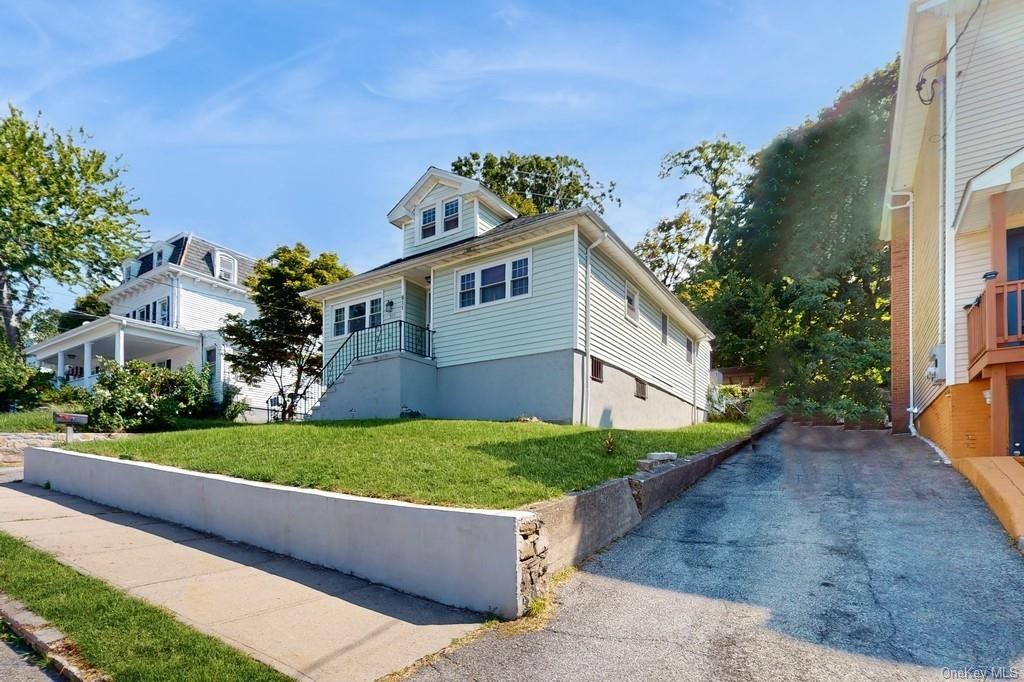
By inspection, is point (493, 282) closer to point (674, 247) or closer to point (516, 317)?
point (516, 317)

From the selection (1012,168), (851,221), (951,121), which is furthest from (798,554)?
(851,221)

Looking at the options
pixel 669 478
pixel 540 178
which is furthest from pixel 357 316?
pixel 540 178

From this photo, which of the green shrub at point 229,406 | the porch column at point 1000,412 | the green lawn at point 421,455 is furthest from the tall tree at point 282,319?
the porch column at point 1000,412

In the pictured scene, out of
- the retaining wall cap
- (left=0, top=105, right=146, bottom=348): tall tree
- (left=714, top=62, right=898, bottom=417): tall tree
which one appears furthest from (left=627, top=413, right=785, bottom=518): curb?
(left=0, top=105, right=146, bottom=348): tall tree

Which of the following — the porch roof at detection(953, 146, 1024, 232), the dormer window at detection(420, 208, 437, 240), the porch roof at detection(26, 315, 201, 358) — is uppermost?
the dormer window at detection(420, 208, 437, 240)

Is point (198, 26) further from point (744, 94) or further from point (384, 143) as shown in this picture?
point (744, 94)

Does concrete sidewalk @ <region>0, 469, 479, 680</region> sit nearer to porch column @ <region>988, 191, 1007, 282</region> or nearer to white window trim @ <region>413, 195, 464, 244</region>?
porch column @ <region>988, 191, 1007, 282</region>

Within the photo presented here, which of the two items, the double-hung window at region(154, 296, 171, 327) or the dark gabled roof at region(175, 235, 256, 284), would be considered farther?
the dark gabled roof at region(175, 235, 256, 284)

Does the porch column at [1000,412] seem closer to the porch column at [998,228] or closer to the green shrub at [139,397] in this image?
→ the porch column at [998,228]

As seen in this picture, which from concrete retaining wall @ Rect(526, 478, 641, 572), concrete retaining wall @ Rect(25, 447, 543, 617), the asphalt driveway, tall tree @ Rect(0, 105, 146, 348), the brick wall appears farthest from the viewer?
tall tree @ Rect(0, 105, 146, 348)

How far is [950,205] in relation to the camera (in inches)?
357

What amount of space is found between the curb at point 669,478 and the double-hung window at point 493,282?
5271 millimetres

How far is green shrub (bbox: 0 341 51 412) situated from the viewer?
1988 centimetres

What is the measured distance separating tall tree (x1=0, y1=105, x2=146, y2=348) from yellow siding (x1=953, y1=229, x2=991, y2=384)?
108ft
